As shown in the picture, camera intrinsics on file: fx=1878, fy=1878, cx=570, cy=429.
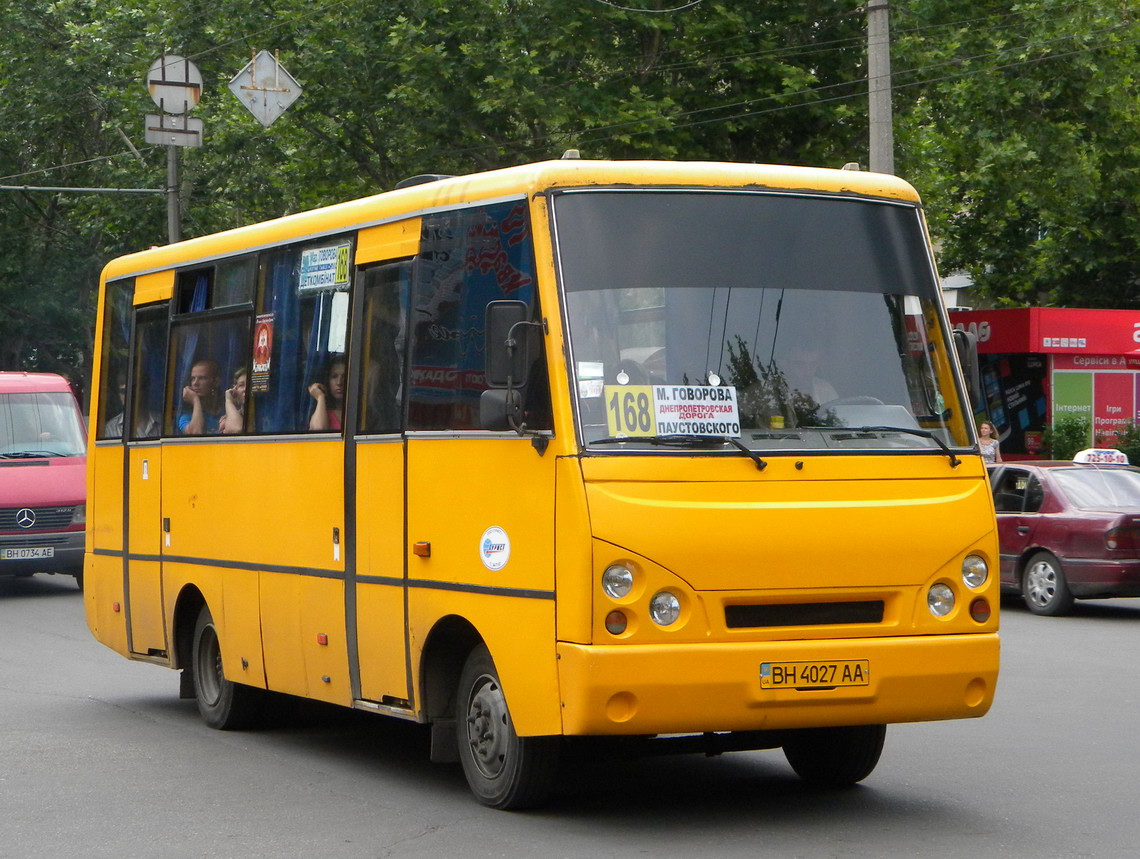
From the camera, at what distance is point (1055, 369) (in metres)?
32.1

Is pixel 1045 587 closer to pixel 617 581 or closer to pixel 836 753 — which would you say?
pixel 836 753

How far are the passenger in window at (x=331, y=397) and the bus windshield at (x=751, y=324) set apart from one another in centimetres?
200

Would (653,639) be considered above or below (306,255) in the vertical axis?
below

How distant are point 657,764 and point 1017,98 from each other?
68.9 ft

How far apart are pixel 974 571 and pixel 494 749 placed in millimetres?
2134

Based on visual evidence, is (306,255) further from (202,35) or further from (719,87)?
(202,35)

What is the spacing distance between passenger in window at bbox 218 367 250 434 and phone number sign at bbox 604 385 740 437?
363cm

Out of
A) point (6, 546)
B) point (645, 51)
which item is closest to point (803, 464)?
point (6, 546)

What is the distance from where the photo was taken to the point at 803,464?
→ 24.7 ft

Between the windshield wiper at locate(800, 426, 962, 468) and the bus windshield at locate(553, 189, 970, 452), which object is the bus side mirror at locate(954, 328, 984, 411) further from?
the windshield wiper at locate(800, 426, 962, 468)

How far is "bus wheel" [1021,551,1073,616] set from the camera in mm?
18109

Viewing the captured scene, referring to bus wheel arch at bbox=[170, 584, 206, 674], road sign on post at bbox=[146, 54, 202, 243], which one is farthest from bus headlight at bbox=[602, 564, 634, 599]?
road sign on post at bbox=[146, 54, 202, 243]

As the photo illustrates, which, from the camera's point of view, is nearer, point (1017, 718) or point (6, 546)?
point (1017, 718)

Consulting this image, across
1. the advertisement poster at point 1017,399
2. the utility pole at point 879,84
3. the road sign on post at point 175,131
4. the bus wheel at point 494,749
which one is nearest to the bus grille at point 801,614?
the bus wheel at point 494,749
